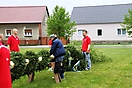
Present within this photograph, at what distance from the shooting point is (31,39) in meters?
44.4

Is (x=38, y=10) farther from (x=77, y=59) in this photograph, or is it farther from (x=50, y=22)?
(x=77, y=59)

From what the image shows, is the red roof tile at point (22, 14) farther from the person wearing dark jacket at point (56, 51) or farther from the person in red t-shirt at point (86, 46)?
the person wearing dark jacket at point (56, 51)

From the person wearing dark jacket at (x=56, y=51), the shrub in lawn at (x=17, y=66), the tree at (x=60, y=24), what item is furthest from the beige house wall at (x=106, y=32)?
the shrub in lawn at (x=17, y=66)

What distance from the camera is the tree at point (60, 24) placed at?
116ft

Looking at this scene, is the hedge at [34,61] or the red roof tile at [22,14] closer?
the hedge at [34,61]

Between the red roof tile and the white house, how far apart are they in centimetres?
656

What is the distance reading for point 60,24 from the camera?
35.4 metres

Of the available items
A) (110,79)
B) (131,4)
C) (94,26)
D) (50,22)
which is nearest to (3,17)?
(50,22)

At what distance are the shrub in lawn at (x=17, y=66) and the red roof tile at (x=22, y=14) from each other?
35.8 metres

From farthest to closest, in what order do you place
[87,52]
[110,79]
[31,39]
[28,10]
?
[28,10] → [31,39] → [87,52] → [110,79]

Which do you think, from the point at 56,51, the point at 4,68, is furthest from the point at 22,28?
the point at 4,68

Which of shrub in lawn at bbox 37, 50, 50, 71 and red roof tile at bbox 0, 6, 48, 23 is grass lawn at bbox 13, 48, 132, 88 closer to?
shrub in lawn at bbox 37, 50, 50, 71

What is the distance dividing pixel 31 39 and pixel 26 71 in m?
36.8

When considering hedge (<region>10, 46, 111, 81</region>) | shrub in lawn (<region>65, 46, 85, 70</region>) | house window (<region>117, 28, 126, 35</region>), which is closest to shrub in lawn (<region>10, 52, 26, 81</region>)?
hedge (<region>10, 46, 111, 81</region>)
